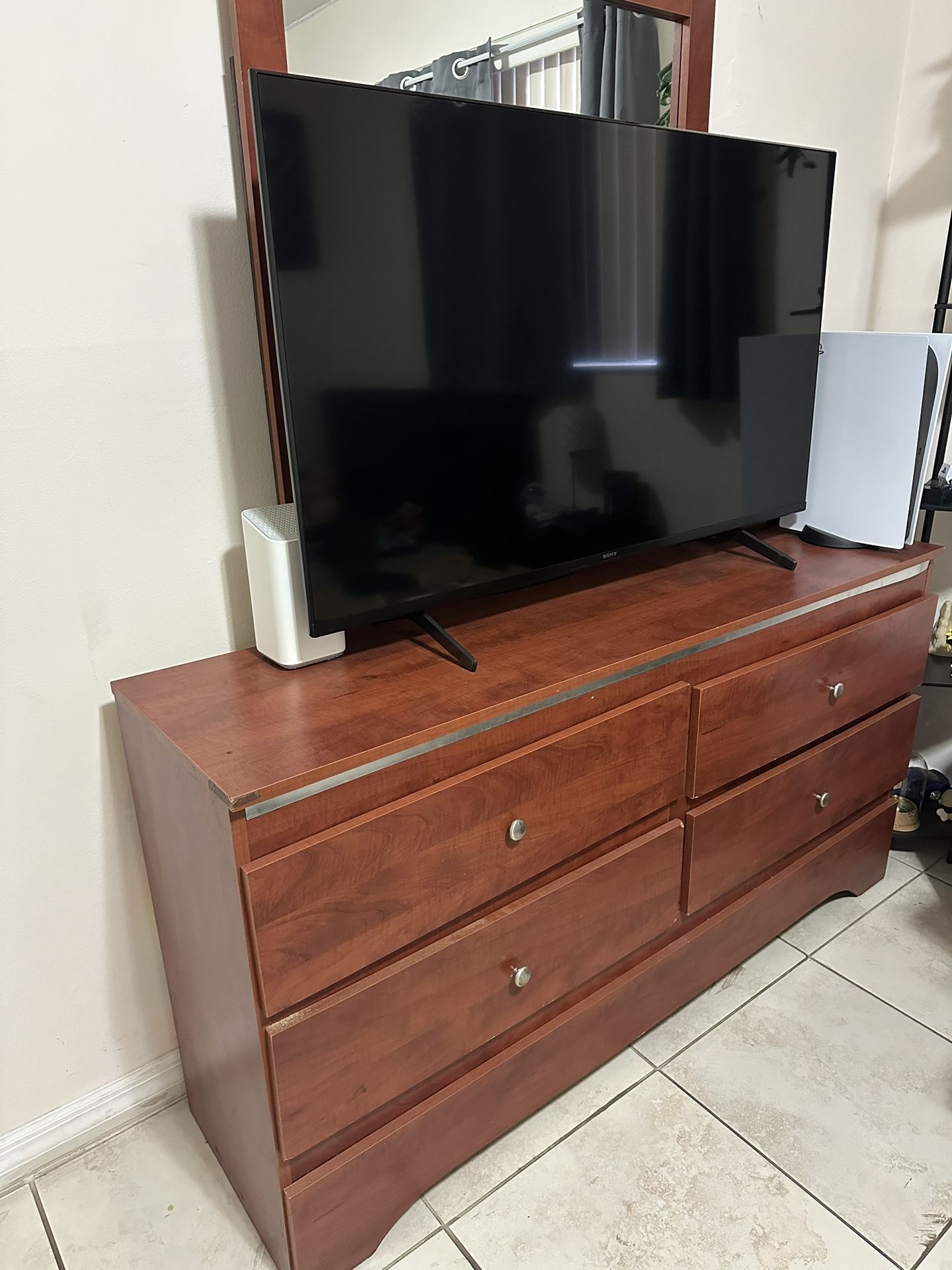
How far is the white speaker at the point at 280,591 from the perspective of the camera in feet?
3.72

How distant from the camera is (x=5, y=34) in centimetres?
98

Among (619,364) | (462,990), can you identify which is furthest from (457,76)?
(462,990)

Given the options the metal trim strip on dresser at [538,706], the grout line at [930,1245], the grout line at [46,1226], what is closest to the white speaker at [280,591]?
the metal trim strip on dresser at [538,706]

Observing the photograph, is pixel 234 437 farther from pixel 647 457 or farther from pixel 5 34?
pixel 647 457

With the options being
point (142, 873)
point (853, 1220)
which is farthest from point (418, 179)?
point (853, 1220)

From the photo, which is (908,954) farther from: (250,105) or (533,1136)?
(250,105)

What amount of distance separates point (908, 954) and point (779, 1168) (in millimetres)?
583

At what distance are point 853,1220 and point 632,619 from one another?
88 cm

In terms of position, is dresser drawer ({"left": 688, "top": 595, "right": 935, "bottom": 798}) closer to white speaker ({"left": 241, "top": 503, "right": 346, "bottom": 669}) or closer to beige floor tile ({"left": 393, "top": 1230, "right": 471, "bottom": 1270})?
white speaker ({"left": 241, "top": 503, "right": 346, "bottom": 669})

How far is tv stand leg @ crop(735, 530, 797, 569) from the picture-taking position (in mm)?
1558

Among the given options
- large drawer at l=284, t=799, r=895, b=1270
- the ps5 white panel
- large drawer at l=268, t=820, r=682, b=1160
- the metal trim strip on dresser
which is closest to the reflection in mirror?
the ps5 white panel

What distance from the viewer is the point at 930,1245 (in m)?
1.21

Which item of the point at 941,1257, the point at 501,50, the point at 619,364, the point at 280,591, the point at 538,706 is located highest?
the point at 501,50

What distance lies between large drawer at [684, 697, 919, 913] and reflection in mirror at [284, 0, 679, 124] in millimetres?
1074
